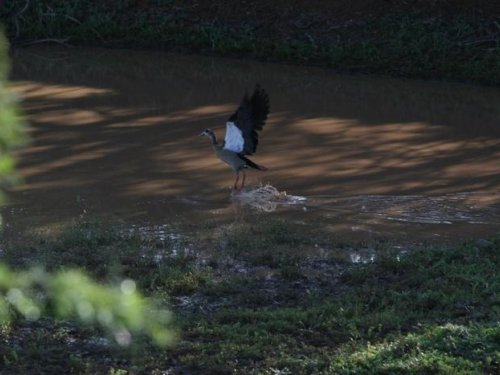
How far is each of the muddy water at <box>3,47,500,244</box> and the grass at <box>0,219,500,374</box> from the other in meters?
0.87

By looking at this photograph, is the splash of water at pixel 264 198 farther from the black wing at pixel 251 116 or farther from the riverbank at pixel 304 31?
the riverbank at pixel 304 31

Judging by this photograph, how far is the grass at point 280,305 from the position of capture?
553 cm

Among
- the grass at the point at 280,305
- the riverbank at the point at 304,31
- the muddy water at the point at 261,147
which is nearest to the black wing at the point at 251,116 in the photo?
the muddy water at the point at 261,147

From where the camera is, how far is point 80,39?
20.1 meters

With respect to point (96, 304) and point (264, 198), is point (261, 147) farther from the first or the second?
point (96, 304)

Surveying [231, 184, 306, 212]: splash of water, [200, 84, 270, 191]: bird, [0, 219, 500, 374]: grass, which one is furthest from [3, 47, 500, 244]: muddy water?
[0, 219, 500, 374]: grass

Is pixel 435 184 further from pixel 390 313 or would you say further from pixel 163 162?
pixel 390 313

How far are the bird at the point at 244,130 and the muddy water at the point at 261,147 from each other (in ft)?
1.20

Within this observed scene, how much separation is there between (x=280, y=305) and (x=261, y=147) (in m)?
5.60

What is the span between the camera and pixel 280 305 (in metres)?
6.87

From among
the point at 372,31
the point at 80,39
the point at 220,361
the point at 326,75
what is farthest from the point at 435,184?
the point at 80,39

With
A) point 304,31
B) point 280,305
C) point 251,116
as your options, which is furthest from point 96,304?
point 304,31

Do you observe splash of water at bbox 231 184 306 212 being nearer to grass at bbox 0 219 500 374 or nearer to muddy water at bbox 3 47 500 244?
muddy water at bbox 3 47 500 244

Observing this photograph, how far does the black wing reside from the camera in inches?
393
